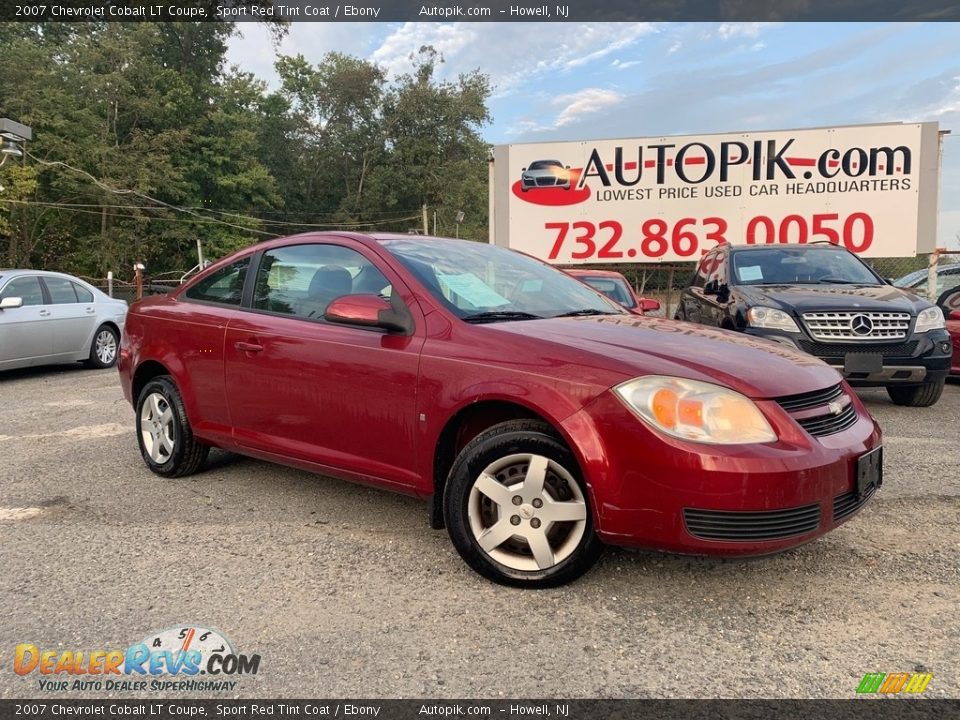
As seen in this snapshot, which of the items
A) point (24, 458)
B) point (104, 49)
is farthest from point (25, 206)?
point (24, 458)

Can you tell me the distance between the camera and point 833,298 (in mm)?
6051

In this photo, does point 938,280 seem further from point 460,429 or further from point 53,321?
point 53,321

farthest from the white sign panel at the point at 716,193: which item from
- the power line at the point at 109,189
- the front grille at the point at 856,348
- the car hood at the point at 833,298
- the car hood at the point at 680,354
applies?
the power line at the point at 109,189

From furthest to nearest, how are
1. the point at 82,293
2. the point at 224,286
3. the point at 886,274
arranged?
1. the point at 886,274
2. the point at 82,293
3. the point at 224,286

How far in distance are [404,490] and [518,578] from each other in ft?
2.26

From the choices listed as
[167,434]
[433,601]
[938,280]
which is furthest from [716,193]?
[433,601]

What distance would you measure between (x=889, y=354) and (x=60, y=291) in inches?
382

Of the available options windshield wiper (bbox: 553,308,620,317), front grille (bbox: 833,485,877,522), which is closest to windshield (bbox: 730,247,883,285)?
windshield wiper (bbox: 553,308,620,317)

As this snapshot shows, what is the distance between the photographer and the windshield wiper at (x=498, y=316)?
10.1ft

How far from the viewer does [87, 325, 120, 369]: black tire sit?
977 centimetres

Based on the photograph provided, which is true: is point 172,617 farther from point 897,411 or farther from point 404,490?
point 897,411

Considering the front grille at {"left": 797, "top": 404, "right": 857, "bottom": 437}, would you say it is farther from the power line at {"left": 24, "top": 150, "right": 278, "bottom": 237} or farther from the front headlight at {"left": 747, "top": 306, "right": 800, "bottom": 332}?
the power line at {"left": 24, "top": 150, "right": 278, "bottom": 237}

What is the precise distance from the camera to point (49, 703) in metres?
2.08

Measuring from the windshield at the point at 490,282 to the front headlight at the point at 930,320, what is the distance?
359 cm
